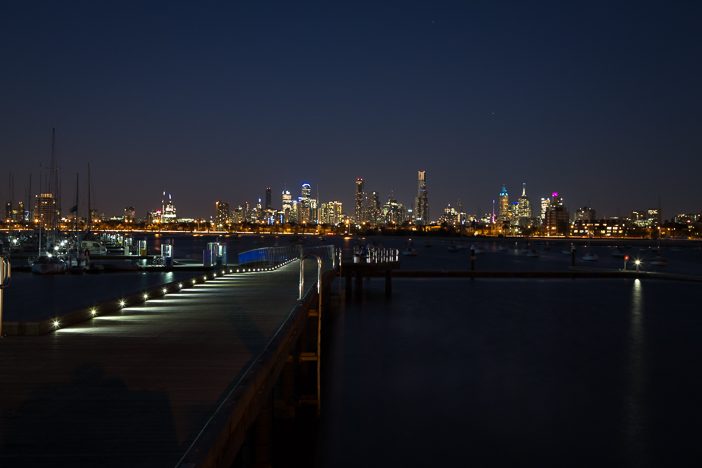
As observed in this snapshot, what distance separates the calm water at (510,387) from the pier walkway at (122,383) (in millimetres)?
3422

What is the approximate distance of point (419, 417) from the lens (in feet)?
51.6

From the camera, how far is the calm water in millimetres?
13719

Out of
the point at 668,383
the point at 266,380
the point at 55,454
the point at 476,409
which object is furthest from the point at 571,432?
the point at 55,454

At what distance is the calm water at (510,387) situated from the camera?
13719 mm

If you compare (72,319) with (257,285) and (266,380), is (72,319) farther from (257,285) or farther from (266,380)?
(257,285)

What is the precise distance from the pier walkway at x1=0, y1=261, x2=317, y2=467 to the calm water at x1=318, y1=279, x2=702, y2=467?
342 cm

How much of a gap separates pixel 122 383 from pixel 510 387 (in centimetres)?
1308

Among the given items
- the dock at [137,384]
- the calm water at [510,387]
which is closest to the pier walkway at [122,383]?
the dock at [137,384]

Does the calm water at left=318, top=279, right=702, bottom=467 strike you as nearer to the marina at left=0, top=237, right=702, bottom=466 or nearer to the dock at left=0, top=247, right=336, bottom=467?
the marina at left=0, top=237, right=702, bottom=466

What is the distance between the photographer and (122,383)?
27.6ft

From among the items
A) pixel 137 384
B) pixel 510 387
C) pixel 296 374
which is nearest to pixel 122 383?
pixel 137 384

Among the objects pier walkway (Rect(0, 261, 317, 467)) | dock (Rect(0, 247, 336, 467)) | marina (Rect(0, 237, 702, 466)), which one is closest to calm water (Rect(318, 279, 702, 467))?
marina (Rect(0, 237, 702, 466))

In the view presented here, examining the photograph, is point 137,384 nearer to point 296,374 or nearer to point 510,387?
point 296,374

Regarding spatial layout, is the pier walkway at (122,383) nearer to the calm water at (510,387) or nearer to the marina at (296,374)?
the marina at (296,374)
